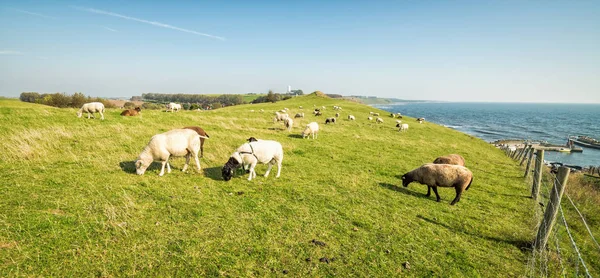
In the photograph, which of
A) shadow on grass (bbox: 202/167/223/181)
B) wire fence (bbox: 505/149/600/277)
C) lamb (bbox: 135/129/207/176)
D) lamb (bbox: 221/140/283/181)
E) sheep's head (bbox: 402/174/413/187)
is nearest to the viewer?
wire fence (bbox: 505/149/600/277)

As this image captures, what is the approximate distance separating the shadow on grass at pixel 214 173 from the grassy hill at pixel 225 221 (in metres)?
0.09

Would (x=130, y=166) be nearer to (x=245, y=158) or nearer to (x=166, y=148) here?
(x=166, y=148)

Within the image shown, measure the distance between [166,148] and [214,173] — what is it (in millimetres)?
2434

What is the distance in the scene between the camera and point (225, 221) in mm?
7598

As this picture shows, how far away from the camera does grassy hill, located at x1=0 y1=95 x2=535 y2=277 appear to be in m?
5.80

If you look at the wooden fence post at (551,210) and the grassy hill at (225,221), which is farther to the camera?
the wooden fence post at (551,210)

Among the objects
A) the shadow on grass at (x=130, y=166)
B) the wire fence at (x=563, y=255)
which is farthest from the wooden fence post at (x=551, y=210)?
the shadow on grass at (x=130, y=166)

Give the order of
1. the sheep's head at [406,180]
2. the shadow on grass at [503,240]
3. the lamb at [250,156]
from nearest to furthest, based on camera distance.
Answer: the shadow on grass at [503,240] < the lamb at [250,156] < the sheep's head at [406,180]

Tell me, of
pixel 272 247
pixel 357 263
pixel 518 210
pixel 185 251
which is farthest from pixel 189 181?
pixel 518 210

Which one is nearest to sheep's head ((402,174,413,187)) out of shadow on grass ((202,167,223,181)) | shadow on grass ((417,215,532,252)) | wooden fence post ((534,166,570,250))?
shadow on grass ((417,215,532,252))

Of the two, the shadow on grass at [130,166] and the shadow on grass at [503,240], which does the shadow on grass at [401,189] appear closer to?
the shadow on grass at [503,240]

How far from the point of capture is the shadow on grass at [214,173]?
11182mm

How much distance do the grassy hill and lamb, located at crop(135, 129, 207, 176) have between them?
23.7 inches

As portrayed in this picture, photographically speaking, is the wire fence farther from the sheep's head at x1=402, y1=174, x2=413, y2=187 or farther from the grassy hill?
the sheep's head at x1=402, y1=174, x2=413, y2=187
